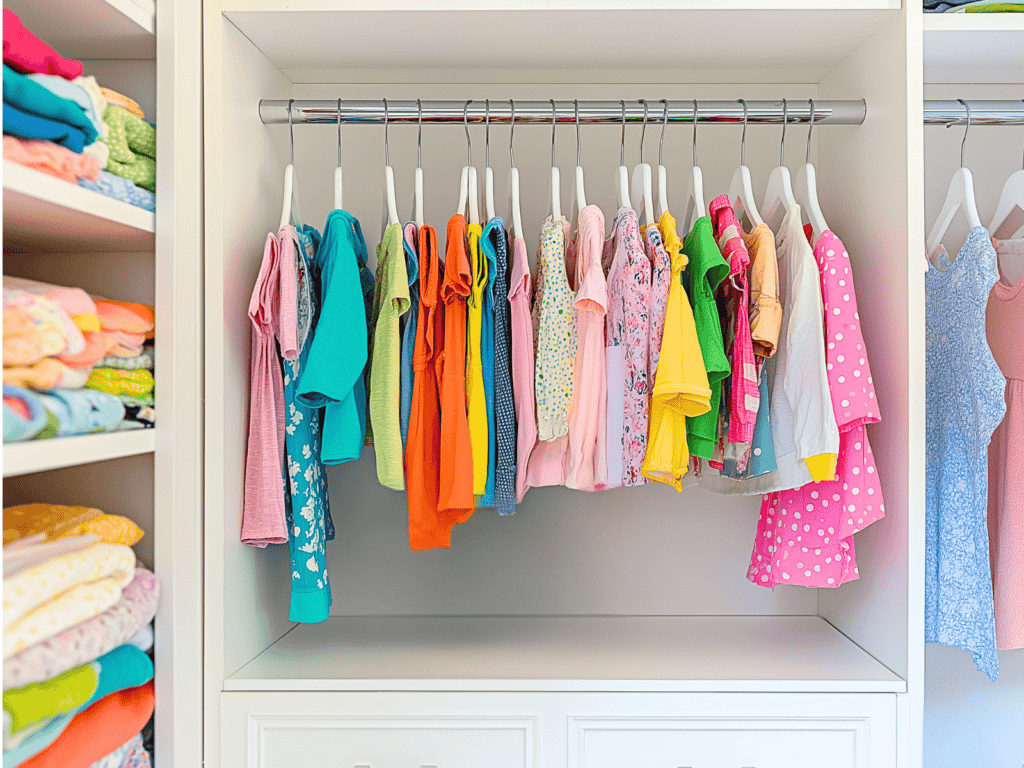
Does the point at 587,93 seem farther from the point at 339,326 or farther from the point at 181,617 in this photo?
the point at 181,617

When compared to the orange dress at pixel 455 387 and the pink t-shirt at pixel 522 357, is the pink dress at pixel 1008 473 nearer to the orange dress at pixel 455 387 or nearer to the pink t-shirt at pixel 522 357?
the pink t-shirt at pixel 522 357

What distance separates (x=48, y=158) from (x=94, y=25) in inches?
14.0

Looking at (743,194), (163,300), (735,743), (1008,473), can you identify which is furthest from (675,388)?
(163,300)

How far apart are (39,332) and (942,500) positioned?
1.48 meters

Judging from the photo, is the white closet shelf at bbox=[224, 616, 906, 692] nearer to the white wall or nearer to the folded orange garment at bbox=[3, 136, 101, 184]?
the white wall

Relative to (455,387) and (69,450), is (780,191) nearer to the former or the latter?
(455,387)

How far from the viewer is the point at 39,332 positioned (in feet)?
2.97

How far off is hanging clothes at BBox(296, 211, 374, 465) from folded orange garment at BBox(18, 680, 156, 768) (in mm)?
475

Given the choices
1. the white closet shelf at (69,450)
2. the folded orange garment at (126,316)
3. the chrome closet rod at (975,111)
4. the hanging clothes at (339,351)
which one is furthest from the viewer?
the chrome closet rod at (975,111)

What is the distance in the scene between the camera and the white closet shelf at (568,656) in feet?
4.19

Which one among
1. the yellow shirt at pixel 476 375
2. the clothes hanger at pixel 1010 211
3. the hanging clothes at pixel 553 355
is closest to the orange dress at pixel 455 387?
the yellow shirt at pixel 476 375

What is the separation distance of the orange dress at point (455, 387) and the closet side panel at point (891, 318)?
2.50ft

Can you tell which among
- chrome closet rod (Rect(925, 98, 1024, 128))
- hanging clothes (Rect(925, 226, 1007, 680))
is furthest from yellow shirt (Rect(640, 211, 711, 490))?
chrome closet rod (Rect(925, 98, 1024, 128))

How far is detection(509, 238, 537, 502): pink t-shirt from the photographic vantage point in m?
1.33
